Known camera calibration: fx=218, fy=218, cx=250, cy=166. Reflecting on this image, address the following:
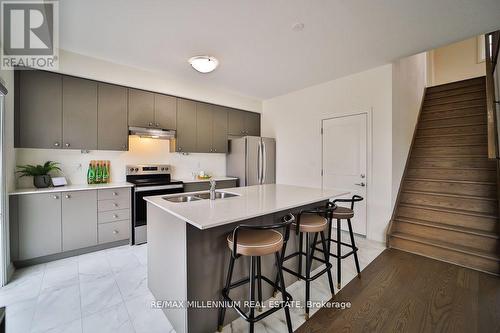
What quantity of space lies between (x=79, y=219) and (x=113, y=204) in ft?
1.34

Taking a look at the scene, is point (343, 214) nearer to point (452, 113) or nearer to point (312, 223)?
point (312, 223)

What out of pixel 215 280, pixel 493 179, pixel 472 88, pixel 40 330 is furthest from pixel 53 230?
pixel 472 88

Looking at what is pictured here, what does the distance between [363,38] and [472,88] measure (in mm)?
3815

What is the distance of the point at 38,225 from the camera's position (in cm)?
258

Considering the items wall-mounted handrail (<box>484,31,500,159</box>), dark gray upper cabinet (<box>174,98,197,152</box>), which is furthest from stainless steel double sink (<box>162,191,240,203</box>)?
wall-mounted handrail (<box>484,31,500,159</box>)

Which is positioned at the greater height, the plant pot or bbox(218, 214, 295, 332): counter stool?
the plant pot

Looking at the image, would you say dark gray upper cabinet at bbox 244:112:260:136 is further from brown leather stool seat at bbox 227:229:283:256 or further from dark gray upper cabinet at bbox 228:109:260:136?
brown leather stool seat at bbox 227:229:283:256

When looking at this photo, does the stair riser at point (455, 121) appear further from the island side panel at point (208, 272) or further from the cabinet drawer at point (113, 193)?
the cabinet drawer at point (113, 193)

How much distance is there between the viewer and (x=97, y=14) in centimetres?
215

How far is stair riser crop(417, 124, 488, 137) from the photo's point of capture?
3.85m

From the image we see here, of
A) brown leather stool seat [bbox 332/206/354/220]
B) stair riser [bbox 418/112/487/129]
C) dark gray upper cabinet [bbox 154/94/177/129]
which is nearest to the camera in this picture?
brown leather stool seat [bbox 332/206/354/220]

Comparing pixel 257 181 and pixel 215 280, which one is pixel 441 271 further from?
pixel 257 181

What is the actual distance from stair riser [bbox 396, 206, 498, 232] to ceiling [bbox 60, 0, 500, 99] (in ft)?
7.37

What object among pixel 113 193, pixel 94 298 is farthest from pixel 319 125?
pixel 94 298
